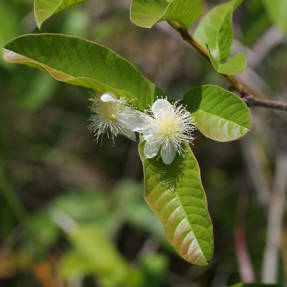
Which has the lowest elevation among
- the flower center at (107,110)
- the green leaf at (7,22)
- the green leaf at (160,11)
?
the green leaf at (7,22)

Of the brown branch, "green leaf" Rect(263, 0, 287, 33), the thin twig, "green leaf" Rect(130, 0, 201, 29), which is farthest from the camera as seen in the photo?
the thin twig

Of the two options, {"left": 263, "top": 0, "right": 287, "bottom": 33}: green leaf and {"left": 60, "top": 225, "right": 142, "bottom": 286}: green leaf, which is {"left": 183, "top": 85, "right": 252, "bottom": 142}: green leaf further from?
{"left": 60, "top": 225, "right": 142, "bottom": 286}: green leaf

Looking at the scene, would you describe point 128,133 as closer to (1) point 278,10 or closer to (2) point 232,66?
(2) point 232,66

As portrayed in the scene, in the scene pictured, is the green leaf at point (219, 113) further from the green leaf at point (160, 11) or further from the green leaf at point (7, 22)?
the green leaf at point (7, 22)

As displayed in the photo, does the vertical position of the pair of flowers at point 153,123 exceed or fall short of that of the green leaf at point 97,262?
it exceeds it

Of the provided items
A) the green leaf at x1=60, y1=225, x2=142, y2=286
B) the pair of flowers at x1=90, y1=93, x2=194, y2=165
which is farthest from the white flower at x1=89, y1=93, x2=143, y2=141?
the green leaf at x1=60, y1=225, x2=142, y2=286

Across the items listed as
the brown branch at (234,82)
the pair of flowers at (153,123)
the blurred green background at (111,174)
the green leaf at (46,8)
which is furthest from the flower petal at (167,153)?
the blurred green background at (111,174)
